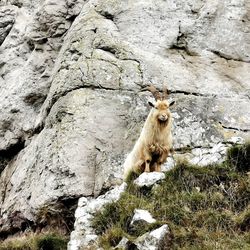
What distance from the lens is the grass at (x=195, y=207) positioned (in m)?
11.2

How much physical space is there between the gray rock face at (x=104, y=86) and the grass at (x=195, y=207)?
101 inches

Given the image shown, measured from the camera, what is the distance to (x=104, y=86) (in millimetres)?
→ 18297

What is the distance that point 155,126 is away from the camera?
49.4 feet

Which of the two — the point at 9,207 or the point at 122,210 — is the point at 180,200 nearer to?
the point at 122,210

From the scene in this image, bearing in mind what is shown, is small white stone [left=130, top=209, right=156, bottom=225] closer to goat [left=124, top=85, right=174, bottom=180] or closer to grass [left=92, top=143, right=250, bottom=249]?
grass [left=92, top=143, right=250, bottom=249]

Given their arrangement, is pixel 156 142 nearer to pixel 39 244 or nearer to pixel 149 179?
pixel 149 179

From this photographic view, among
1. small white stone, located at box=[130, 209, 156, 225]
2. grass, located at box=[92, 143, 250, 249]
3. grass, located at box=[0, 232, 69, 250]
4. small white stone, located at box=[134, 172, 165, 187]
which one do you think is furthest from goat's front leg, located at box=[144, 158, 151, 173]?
small white stone, located at box=[130, 209, 156, 225]

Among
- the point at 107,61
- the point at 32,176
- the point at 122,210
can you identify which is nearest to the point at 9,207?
the point at 32,176

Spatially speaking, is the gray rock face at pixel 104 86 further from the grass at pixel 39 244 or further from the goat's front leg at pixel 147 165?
the grass at pixel 39 244

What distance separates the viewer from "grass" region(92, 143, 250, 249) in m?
11.2

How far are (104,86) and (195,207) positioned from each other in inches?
262

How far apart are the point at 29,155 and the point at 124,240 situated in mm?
7775

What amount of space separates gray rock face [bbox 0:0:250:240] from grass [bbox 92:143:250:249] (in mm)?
2578

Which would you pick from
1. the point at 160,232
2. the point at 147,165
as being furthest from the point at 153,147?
the point at 160,232
